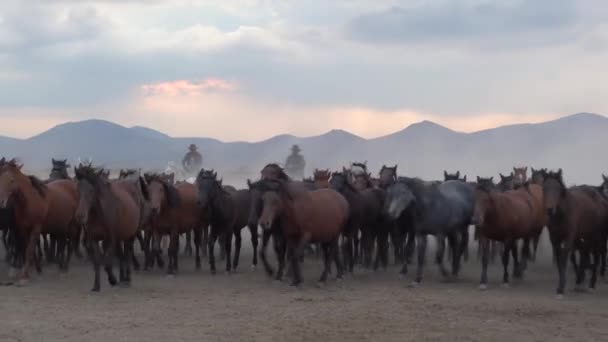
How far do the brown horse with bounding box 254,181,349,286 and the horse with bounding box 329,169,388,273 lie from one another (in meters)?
1.33

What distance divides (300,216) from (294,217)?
125 millimetres

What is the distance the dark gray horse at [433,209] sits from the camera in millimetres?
17500

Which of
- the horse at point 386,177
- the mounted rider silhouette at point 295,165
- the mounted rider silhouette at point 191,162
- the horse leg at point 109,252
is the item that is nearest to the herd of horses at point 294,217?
the horse leg at point 109,252

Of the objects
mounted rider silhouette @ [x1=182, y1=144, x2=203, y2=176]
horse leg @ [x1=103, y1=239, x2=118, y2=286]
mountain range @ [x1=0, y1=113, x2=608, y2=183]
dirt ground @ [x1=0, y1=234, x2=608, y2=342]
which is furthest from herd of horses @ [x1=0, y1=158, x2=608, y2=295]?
mountain range @ [x1=0, y1=113, x2=608, y2=183]

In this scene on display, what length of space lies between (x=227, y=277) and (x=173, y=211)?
1.71m

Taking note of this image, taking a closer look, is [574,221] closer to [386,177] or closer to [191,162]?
[386,177]

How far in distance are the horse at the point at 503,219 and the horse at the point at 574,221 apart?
1219 mm

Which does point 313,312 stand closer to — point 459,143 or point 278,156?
point 459,143

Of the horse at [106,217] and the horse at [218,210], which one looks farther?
the horse at [218,210]

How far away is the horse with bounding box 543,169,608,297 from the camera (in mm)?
15875

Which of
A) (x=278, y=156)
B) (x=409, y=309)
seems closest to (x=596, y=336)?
Result: (x=409, y=309)

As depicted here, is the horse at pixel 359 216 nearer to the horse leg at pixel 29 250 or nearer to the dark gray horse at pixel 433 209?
the dark gray horse at pixel 433 209

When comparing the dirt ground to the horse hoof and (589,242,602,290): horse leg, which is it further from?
(589,242,602,290): horse leg

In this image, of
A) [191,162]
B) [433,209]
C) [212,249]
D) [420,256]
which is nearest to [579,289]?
[420,256]
